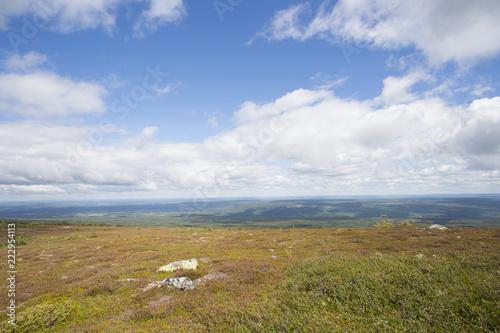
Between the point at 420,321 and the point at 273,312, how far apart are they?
5.07 metres

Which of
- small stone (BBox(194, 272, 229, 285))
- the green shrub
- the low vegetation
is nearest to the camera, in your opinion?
the low vegetation

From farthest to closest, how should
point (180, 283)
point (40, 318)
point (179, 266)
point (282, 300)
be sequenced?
point (179, 266), point (180, 283), point (282, 300), point (40, 318)

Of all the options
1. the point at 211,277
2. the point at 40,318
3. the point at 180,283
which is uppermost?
the point at 40,318

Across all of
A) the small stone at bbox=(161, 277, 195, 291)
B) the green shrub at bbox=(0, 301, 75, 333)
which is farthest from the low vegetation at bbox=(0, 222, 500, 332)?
the small stone at bbox=(161, 277, 195, 291)

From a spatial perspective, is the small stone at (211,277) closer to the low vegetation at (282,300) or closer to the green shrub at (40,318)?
the low vegetation at (282,300)

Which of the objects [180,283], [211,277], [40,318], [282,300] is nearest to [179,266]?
[211,277]

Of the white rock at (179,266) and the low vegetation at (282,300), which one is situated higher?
the low vegetation at (282,300)

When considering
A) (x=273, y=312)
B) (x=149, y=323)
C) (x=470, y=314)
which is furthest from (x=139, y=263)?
(x=470, y=314)

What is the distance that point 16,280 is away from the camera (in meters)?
16.2

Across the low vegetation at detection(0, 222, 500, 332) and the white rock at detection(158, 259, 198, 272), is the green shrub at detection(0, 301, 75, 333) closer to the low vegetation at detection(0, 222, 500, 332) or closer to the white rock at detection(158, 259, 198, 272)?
the low vegetation at detection(0, 222, 500, 332)

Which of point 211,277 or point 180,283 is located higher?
point 180,283

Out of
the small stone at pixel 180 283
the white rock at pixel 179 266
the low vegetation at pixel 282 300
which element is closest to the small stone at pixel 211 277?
the low vegetation at pixel 282 300

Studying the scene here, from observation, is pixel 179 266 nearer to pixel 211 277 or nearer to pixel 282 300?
pixel 211 277

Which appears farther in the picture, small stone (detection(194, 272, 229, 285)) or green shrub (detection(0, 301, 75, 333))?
small stone (detection(194, 272, 229, 285))
